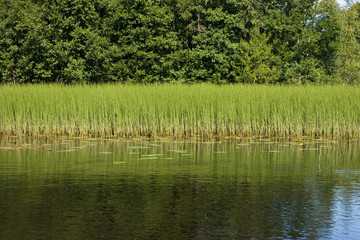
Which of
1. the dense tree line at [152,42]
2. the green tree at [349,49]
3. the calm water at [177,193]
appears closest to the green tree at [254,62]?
the dense tree line at [152,42]

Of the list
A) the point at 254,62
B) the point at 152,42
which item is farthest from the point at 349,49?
the point at 152,42

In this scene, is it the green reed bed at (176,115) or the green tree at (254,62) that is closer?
the green reed bed at (176,115)

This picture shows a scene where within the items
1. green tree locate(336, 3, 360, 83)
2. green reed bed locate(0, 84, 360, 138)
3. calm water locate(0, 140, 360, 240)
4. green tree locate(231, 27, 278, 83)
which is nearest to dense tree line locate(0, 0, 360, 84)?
green tree locate(231, 27, 278, 83)

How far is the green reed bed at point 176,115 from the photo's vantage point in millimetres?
19047

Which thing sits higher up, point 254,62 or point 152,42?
point 152,42

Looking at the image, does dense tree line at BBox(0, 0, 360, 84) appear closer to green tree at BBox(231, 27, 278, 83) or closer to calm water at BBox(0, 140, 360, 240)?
green tree at BBox(231, 27, 278, 83)

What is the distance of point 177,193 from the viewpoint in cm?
932

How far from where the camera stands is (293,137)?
19172 millimetres

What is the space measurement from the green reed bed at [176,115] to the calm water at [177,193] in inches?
146

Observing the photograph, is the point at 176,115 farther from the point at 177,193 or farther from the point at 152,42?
the point at 152,42

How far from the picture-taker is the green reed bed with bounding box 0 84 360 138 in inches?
750

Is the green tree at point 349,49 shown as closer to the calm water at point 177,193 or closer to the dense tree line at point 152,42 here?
the dense tree line at point 152,42

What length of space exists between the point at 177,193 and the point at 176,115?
1003cm

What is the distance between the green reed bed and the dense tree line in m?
14.5
